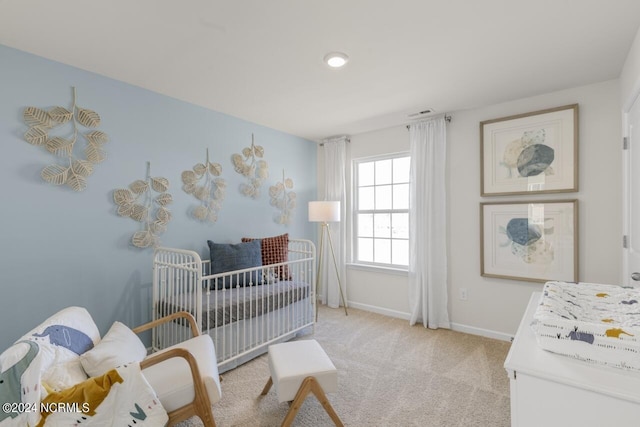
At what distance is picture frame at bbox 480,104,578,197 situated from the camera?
2.61 meters

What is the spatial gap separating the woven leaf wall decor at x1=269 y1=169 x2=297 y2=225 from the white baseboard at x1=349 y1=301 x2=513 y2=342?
151cm

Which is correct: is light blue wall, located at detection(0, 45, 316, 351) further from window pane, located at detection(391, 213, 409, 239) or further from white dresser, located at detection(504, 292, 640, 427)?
white dresser, located at detection(504, 292, 640, 427)

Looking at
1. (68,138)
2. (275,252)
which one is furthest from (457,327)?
(68,138)

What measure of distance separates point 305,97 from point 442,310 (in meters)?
2.67

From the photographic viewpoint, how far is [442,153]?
3248 mm

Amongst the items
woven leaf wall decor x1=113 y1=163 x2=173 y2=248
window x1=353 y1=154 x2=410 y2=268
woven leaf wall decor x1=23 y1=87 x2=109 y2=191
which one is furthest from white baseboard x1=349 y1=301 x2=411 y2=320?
woven leaf wall decor x1=23 y1=87 x2=109 y2=191


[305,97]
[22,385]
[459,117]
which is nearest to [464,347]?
[459,117]

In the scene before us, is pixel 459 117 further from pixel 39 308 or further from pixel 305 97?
pixel 39 308

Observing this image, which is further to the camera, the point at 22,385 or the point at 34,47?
the point at 34,47

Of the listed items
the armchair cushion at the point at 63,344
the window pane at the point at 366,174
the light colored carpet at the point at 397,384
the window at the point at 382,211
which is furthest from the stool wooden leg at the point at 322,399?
the window pane at the point at 366,174

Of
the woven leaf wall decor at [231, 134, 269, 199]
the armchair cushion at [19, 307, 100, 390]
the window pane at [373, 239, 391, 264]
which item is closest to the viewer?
the armchair cushion at [19, 307, 100, 390]

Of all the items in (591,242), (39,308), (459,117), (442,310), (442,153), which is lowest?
(442,310)

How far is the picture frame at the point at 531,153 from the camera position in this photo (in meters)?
2.61

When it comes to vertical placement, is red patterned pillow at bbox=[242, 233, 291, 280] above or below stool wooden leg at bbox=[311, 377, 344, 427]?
above
